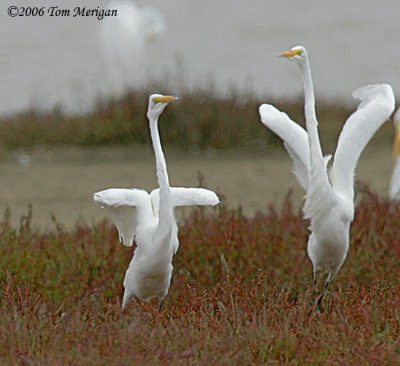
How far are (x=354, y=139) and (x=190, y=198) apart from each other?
871 millimetres

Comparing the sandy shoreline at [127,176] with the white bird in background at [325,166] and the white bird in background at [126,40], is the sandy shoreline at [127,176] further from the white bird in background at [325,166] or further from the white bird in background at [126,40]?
the white bird in background at [126,40]

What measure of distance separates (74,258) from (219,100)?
514cm

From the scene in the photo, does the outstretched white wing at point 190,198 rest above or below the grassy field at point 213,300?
A: above

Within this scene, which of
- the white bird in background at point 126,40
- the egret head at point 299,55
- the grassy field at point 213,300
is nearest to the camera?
the grassy field at point 213,300

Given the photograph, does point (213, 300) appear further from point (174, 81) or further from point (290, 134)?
point (174, 81)

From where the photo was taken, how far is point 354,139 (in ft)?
14.8

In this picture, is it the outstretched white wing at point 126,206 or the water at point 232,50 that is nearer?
the outstretched white wing at point 126,206

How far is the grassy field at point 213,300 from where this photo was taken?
304 cm

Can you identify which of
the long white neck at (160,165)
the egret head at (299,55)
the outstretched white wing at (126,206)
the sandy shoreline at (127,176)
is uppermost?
the egret head at (299,55)

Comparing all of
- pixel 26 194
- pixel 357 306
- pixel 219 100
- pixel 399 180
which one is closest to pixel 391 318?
pixel 357 306

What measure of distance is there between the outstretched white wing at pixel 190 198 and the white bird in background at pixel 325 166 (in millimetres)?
461

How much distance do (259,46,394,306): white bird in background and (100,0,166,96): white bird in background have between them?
24.7ft

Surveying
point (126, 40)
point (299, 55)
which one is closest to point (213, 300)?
point (299, 55)

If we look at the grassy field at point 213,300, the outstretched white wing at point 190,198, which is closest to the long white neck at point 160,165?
the outstretched white wing at point 190,198
